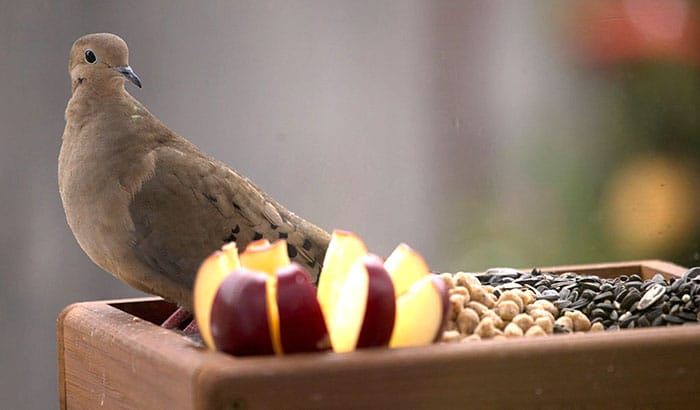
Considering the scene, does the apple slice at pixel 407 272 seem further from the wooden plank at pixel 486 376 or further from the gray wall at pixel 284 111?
the gray wall at pixel 284 111

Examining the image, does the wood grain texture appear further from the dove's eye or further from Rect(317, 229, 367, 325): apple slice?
the dove's eye

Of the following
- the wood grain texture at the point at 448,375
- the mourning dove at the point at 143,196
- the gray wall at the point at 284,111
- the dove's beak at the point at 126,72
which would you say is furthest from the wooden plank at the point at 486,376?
the gray wall at the point at 284,111

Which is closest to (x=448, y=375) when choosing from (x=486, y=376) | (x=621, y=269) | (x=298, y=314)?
(x=486, y=376)

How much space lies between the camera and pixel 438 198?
339 cm

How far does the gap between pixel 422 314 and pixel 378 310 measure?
0.08 m

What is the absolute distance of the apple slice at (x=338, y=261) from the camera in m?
1.55

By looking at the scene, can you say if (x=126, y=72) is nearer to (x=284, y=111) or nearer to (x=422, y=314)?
(x=422, y=314)

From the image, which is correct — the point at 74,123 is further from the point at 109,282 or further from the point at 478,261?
the point at 478,261

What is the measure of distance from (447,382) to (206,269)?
1.09ft

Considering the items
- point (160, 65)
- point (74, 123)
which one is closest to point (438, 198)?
point (160, 65)

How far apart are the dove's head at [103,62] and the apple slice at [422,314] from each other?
72cm

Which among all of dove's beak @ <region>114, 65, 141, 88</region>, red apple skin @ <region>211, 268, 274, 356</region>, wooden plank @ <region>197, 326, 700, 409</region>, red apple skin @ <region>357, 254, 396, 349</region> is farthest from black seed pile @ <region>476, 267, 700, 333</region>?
dove's beak @ <region>114, 65, 141, 88</region>

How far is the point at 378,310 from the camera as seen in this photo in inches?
54.5

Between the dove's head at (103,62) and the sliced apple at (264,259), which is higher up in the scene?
the dove's head at (103,62)
